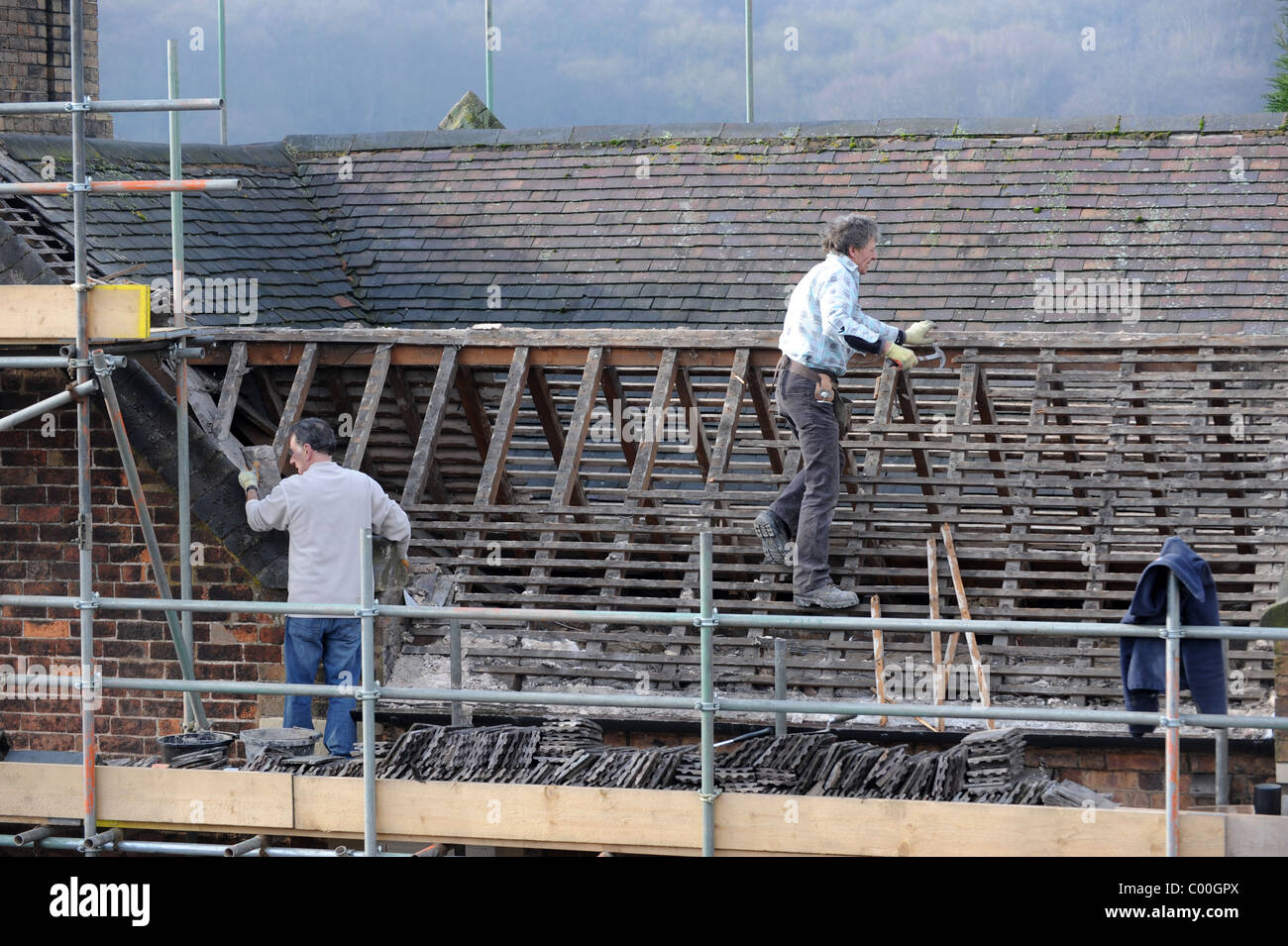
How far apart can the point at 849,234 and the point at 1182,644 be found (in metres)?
2.68

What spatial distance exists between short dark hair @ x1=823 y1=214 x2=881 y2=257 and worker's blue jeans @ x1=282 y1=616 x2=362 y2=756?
110 inches

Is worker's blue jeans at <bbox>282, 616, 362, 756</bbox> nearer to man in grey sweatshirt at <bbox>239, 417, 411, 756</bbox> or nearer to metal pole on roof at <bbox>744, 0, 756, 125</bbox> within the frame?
man in grey sweatshirt at <bbox>239, 417, 411, 756</bbox>

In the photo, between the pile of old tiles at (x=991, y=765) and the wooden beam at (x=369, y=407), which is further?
the wooden beam at (x=369, y=407)

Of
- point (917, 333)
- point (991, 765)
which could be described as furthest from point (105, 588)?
point (991, 765)

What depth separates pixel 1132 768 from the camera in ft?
25.6

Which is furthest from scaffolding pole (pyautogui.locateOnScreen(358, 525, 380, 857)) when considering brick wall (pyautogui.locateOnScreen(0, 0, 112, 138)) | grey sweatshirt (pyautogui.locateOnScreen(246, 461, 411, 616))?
brick wall (pyautogui.locateOnScreen(0, 0, 112, 138))

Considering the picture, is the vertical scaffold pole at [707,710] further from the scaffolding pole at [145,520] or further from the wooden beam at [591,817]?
the scaffolding pole at [145,520]

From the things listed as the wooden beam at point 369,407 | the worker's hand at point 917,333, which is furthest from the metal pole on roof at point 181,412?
the worker's hand at point 917,333

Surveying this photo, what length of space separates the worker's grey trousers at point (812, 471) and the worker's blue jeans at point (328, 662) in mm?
2113

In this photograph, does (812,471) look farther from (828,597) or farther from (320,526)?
(320,526)

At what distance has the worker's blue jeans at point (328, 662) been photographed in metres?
7.77

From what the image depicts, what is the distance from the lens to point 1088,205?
12055 millimetres

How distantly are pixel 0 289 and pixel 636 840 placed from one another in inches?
138

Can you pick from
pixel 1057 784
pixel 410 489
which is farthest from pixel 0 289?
pixel 1057 784
